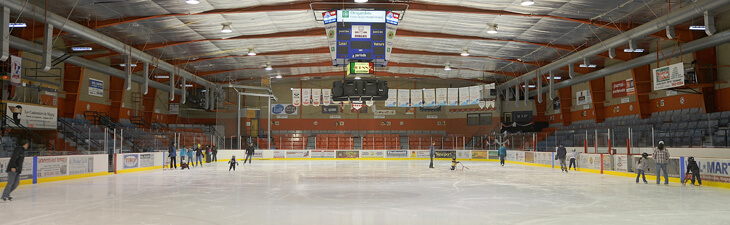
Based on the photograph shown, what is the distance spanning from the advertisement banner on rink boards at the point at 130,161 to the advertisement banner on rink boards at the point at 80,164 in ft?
8.41

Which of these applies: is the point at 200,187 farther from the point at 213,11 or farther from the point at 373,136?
the point at 373,136

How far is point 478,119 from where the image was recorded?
48.5 metres

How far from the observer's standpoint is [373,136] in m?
47.4

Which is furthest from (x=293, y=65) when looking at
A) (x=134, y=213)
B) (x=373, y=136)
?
(x=134, y=213)

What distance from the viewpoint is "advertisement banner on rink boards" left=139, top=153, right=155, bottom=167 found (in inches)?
982

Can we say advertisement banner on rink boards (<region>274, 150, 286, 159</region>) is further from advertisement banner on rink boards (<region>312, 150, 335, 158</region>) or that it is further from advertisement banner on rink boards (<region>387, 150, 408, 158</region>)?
advertisement banner on rink boards (<region>387, 150, 408, 158</region>)

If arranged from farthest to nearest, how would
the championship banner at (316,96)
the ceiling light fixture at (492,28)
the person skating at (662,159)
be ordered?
the championship banner at (316,96) → the ceiling light fixture at (492,28) → the person skating at (662,159)

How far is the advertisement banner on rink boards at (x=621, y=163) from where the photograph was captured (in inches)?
810

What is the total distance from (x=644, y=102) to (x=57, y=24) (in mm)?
31865

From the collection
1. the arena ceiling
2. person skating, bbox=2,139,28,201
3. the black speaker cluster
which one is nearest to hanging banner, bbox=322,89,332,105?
the arena ceiling

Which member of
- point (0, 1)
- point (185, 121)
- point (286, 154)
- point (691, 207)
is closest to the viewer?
point (691, 207)

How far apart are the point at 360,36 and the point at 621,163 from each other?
1238 centimetres

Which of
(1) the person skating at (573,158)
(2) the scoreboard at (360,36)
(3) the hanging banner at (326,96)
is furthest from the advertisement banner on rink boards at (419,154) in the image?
(2) the scoreboard at (360,36)

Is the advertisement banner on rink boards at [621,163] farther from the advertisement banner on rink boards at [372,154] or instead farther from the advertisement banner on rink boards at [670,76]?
the advertisement banner on rink boards at [372,154]
